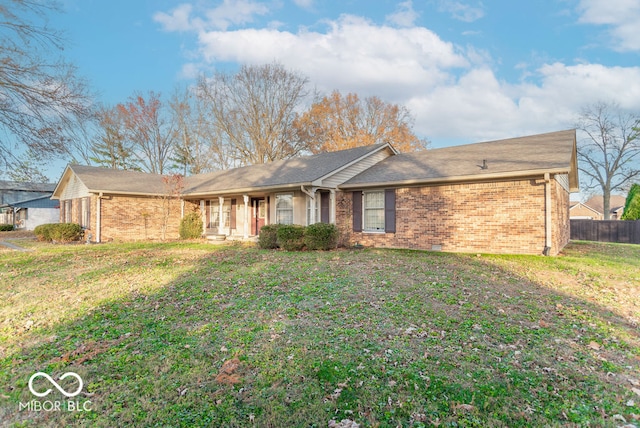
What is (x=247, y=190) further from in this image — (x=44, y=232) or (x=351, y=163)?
(x=44, y=232)

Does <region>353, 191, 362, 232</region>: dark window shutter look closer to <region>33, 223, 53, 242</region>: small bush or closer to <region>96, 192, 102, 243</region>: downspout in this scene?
<region>96, 192, 102, 243</region>: downspout

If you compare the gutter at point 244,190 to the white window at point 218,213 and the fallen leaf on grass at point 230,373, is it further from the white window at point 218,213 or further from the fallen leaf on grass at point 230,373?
the fallen leaf on grass at point 230,373

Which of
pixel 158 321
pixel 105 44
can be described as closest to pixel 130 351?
pixel 158 321

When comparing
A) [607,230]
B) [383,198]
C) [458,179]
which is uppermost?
[458,179]

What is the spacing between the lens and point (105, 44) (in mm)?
12938

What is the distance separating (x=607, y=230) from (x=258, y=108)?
27.0 m

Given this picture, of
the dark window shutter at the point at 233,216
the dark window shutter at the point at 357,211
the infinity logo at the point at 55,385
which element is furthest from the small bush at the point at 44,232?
the infinity logo at the point at 55,385

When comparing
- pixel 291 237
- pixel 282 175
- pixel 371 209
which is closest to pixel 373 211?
pixel 371 209

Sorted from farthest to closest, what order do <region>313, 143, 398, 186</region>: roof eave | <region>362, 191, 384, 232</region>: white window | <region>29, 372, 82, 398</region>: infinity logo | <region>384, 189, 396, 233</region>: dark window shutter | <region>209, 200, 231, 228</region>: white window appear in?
1. <region>209, 200, 231, 228</region>: white window
2. <region>362, 191, 384, 232</region>: white window
3. <region>313, 143, 398, 186</region>: roof eave
4. <region>384, 189, 396, 233</region>: dark window shutter
5. <region>29, 372, 82, 398</region>: infinity logo

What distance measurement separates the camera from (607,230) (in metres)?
20.6

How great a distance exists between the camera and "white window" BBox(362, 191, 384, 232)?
42.9ft

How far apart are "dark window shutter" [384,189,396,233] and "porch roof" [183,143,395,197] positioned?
2272mm

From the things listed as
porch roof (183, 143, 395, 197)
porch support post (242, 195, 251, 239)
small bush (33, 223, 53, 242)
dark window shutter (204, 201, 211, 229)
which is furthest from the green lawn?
dark window shutter (204, 201, 211, 229)

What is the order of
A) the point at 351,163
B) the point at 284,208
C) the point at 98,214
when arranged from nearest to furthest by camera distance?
the point at 351,163
the point at 284,208
the point at 98,214
